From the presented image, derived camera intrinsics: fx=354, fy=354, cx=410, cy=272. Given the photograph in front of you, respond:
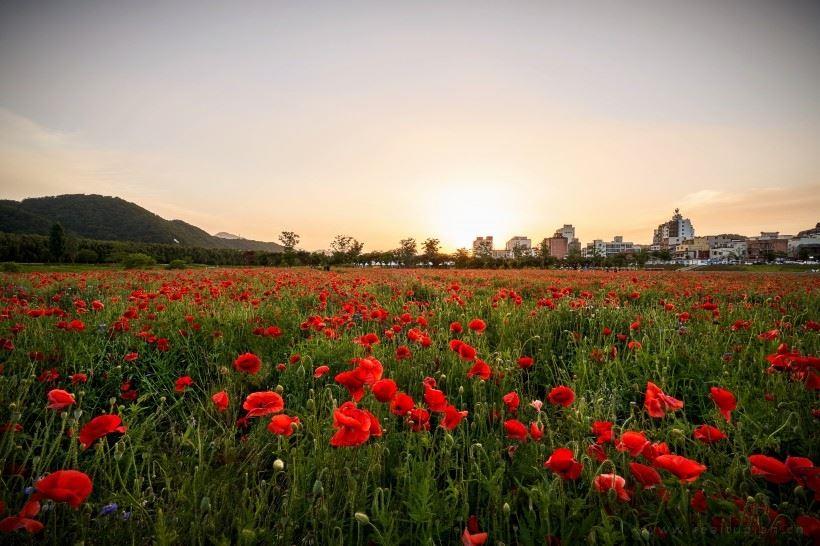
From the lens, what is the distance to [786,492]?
1.81m

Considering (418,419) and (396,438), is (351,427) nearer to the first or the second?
(418,419)

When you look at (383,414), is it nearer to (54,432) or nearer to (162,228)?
(54,432)

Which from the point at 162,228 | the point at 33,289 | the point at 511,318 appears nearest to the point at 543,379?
the point at 511,318

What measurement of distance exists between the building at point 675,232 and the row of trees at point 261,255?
95873mm

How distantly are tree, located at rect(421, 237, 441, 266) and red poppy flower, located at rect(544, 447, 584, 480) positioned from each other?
9173 cm

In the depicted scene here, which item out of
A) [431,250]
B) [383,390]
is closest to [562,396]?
[383,390]

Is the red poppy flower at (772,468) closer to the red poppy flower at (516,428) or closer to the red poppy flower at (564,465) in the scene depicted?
the red poppy flower at (564,465)

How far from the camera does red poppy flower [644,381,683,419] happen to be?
5.03 feet

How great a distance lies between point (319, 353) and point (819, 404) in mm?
3603

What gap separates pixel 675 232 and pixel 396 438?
22821 cm

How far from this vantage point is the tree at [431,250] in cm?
9328

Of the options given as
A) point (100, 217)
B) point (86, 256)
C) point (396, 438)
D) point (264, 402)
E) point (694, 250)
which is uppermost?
point (100, 217)

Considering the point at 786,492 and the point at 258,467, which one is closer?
the point at 786,492

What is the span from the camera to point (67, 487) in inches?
39.8
